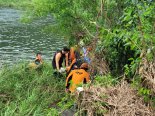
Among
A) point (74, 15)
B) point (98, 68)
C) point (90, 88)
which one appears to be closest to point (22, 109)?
point (98, 68)

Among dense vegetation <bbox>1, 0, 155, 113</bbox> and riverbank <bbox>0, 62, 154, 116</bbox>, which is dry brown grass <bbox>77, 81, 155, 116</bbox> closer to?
riverbank <bbox>0, 62, 154, 116</bbox>

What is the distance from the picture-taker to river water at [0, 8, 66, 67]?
22.0 m

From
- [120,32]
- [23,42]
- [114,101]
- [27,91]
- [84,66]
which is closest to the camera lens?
[114,101]

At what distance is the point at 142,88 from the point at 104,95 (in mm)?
723

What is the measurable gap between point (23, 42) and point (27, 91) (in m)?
16.5

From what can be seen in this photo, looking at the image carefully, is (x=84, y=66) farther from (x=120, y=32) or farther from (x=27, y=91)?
(x=27, y=91)

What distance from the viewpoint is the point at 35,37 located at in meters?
28.8

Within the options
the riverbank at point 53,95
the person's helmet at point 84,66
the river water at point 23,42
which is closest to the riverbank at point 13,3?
the river water at point 23,42

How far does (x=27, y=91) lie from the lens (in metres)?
10.5

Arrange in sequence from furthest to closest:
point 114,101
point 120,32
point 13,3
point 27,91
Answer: point 13,3, point 27,91, point 120,32, point 114,101

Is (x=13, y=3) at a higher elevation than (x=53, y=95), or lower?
higher

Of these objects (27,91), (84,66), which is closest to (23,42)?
(27,91)

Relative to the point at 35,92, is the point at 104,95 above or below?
above

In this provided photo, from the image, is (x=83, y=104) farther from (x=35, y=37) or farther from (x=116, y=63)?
(x=35, y=37)
